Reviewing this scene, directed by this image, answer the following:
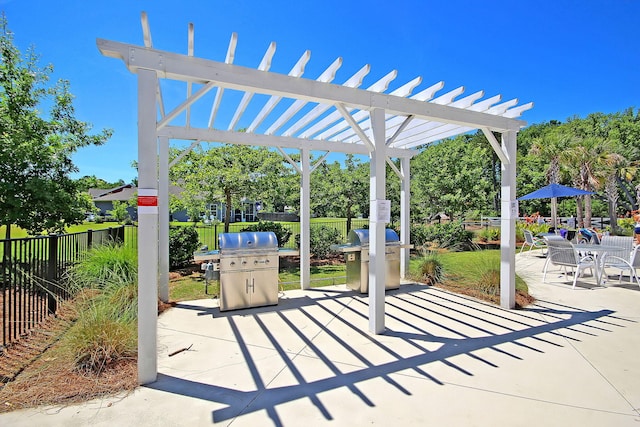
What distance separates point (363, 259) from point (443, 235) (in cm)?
657

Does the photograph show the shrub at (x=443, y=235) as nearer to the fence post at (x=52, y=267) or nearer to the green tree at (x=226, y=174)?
the green tree at (x=226, y=174)

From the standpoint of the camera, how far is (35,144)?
17.7ft

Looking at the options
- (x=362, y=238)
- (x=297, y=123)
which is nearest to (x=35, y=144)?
(x=297, y=123)

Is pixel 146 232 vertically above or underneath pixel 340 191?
underneath

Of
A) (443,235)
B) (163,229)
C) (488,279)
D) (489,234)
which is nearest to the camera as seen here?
(163,229)

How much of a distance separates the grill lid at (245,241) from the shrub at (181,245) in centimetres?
337

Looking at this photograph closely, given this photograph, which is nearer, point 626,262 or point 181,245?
point 626,262

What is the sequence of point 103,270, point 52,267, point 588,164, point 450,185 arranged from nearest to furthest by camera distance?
point 52,267 → point 103,270 → point 450,185 → point 588,164

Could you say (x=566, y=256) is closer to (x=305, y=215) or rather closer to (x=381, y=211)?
(x=381, y=211)

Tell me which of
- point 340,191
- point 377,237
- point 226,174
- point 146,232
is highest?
point 226,174

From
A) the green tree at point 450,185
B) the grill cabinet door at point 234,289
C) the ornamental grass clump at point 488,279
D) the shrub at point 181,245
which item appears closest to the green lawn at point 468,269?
the ornamental grass clump at point 488,279

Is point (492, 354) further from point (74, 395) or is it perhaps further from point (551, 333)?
point (74, 395)

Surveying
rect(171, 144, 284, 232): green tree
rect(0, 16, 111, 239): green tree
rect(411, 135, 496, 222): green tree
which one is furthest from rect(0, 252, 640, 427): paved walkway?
rect(411, 135, 496, 222): green tree

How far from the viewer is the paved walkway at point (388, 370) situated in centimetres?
215
